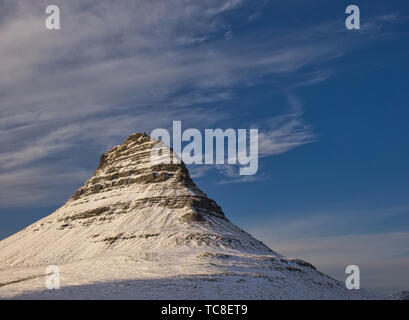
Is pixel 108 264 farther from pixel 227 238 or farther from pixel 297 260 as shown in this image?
pixel 297 260

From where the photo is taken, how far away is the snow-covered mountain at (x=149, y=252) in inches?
3349

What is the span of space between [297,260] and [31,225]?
111299 mm

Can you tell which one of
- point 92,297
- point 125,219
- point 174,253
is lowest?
point 92,297

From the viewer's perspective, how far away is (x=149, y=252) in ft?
394

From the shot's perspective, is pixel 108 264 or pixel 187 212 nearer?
pixel 108 264

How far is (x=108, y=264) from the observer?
11038cm

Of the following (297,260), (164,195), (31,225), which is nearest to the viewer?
(297,260)

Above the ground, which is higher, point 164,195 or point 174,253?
point 164,195

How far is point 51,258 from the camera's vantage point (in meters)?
140

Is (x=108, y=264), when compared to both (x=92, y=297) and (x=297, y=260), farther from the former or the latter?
(x=297, y=260)

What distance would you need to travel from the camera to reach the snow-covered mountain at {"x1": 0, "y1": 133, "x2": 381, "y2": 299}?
85062mm

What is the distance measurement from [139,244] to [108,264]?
21.6m
